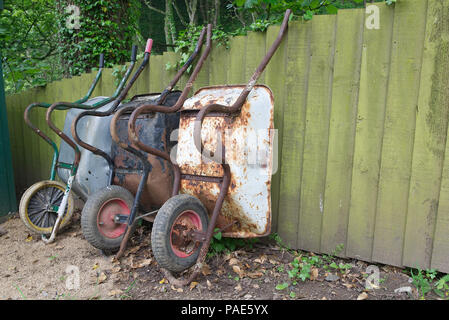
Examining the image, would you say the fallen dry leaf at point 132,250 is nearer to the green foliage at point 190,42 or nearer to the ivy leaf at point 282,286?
the ivy leaf at point 282,286

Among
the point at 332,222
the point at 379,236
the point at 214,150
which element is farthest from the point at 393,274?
the point at 214,150

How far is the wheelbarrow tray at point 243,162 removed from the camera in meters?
2.26

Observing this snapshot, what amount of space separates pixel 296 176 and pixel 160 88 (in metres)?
1.75

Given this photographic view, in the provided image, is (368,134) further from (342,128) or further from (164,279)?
(164,279)

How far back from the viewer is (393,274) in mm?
2324

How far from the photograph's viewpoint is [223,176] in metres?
2.24

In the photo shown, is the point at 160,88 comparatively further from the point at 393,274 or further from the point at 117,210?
the point at 393,274

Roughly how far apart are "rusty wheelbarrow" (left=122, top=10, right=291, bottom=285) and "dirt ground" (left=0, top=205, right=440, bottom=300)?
0.72 feet

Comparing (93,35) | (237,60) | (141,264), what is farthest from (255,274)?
(93,35)

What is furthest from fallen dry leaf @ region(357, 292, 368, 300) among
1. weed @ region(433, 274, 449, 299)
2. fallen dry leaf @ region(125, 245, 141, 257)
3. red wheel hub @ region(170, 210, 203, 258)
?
fallen dry leaf @ region(125, 245, 141, 257)

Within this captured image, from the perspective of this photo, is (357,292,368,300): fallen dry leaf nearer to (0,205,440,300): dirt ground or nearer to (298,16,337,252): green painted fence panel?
(0,205,440,300): dirt ground

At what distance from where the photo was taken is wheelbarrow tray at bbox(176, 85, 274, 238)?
2260 millimetres

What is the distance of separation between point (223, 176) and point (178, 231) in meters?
0.49

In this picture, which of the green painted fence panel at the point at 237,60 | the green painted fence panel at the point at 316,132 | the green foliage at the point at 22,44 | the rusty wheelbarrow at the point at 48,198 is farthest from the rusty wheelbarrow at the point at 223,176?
the green foliage at the point at 22,44
